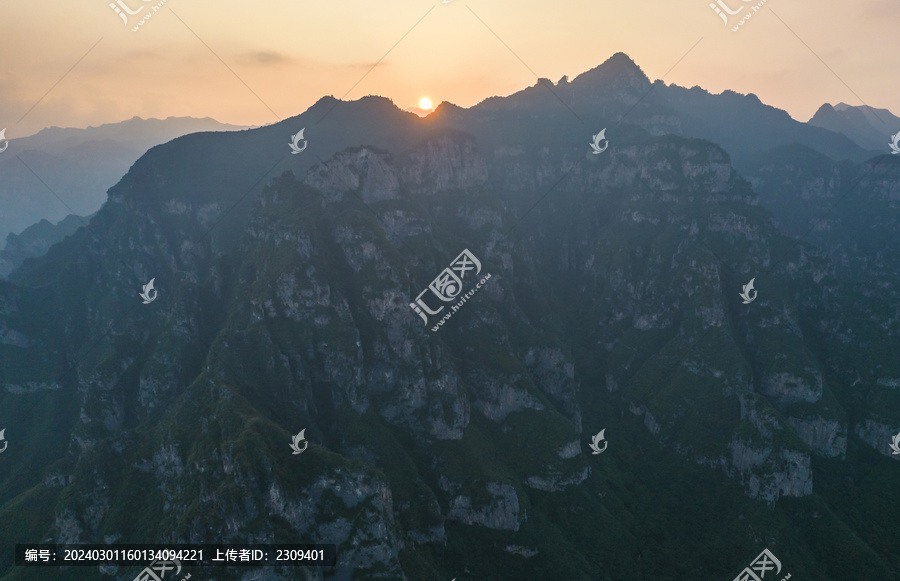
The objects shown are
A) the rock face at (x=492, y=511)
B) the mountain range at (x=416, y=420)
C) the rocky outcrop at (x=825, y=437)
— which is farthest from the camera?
the rocky outcrop at (x=825, y=437)

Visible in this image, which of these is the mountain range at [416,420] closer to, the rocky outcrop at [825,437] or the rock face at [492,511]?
the rock face at [492,511]

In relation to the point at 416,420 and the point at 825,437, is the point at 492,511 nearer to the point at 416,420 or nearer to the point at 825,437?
the point at 416,420

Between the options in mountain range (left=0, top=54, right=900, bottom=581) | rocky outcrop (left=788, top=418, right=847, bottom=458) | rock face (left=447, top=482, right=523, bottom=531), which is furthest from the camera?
rocky outcrop (left=788, top=418, right=847, bottom=458)

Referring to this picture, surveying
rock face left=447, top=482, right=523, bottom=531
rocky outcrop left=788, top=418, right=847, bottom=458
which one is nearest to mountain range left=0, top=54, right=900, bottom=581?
rock face left=447, top=482, right=523, bottom=531

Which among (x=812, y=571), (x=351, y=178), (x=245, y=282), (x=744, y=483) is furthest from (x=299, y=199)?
(x=812, y=571)

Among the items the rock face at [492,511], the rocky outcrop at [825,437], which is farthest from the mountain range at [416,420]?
the rocky outcrop at [825,437]

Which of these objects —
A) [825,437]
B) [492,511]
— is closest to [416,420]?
[492,511]

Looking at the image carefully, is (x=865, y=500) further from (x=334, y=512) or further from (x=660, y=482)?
(x=334, y=512)

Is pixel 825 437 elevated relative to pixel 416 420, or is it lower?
lower

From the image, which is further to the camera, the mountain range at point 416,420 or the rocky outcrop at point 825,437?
the rocky outcrop at point 825,437

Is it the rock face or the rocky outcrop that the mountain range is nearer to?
the rock face

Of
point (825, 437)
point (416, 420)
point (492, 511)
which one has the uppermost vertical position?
point (416, 420)

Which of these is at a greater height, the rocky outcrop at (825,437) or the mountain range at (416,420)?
the mountain range at (416,420)
